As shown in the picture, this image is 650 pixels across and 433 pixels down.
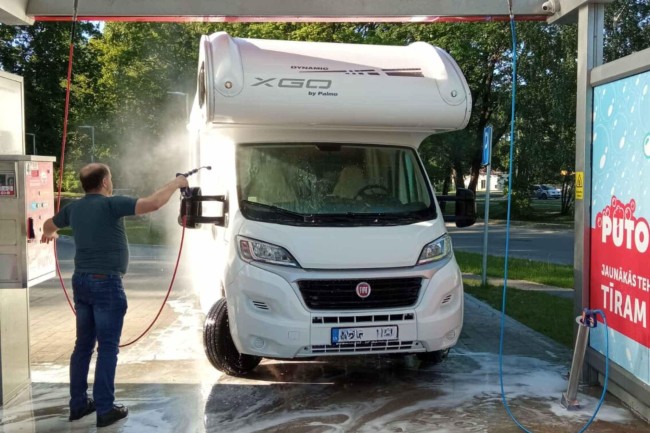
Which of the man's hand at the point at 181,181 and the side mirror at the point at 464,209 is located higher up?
the man's hand at the point at 181,181

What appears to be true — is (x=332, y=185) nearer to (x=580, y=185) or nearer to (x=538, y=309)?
(x=580, y=185)

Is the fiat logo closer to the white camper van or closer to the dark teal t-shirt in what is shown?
the white camper van

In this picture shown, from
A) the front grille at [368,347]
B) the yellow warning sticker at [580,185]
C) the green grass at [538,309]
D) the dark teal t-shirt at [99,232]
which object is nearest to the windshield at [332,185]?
the front grille at [368,347]

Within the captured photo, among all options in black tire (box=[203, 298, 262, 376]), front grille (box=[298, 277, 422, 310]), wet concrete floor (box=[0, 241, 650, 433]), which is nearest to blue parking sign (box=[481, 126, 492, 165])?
wet concrete floor (box=[0, 241, 650, 433])

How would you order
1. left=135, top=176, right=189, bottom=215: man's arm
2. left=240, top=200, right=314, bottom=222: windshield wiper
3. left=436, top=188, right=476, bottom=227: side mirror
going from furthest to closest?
left=436, top=188, right=476, bottom=227: side mirror → left=240, top=200, right=314, bottom=222: windshield wiper → left=135, top=176, right=189, bottom=215: man's arm

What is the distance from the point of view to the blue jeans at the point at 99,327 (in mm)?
4973

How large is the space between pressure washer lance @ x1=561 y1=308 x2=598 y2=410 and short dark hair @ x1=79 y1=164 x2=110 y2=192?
12.8ft

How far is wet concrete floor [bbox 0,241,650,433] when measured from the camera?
5121 millimetres

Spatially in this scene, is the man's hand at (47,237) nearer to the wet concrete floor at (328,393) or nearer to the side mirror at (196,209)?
the side mirror at (196,209)

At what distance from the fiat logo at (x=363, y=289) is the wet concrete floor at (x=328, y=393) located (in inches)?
35.8

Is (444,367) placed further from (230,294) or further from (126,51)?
(126,51)

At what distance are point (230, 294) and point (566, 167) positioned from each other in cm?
2869

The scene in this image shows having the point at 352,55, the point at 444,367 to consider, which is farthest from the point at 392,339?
the point at 352,55

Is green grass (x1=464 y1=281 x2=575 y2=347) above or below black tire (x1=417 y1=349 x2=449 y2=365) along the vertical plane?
below
